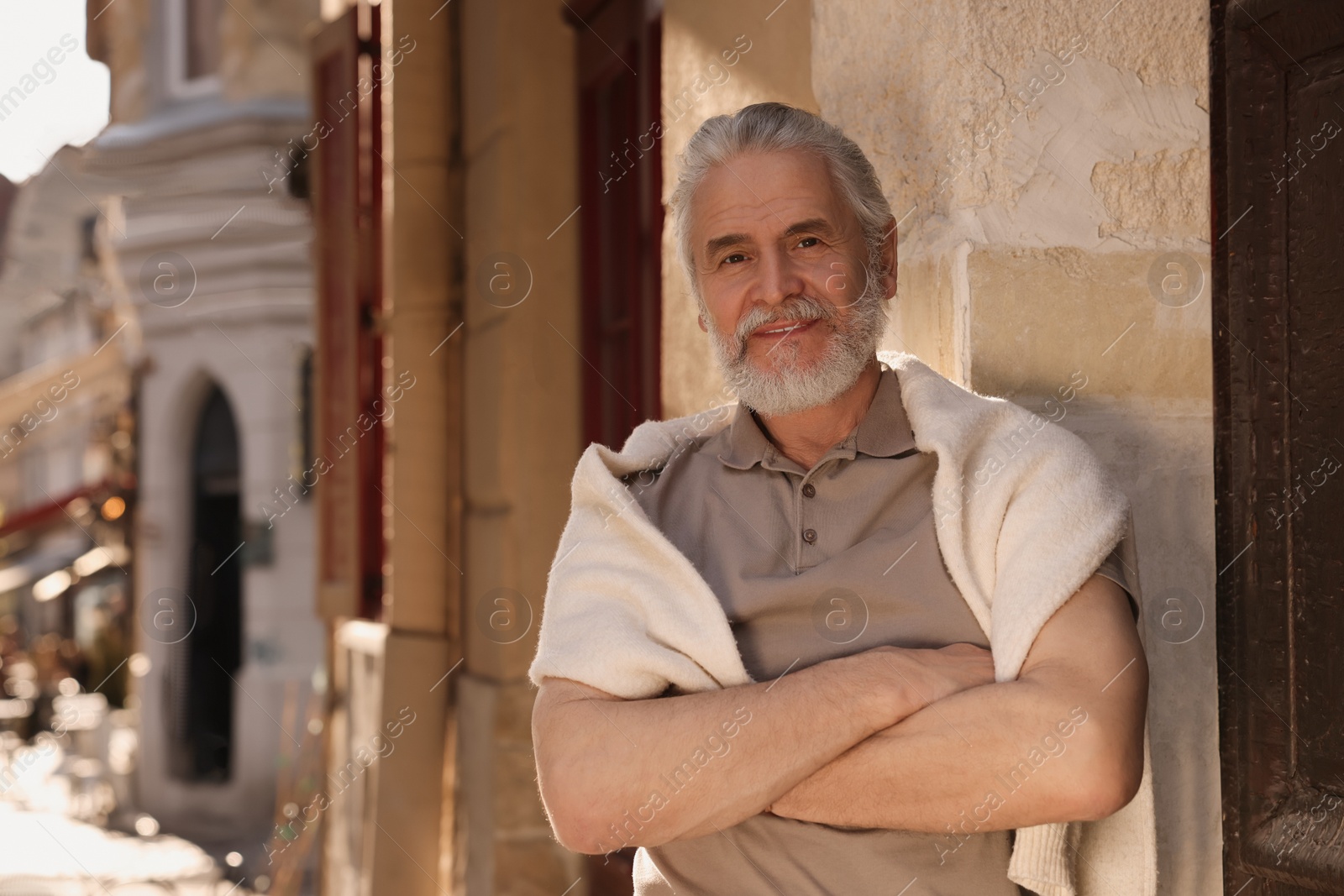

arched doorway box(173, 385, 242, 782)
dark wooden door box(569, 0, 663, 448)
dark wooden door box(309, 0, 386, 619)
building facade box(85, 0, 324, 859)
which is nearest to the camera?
dark wooden door box(569, 0, 663, 448)

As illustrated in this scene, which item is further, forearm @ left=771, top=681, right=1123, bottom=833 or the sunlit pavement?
the sunlit pavement

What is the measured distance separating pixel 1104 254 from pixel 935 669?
818 millimetres

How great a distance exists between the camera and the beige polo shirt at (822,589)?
1546 mm

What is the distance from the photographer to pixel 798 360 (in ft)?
5.74

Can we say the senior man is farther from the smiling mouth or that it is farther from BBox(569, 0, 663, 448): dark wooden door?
BBox(569, 0, 663, 448): dark wooden door

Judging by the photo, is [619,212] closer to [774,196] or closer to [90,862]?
[774,196]

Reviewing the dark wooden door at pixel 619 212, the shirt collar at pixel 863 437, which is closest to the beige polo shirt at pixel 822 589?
the shirt collar at pixel 863 437

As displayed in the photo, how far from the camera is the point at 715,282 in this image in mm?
1834

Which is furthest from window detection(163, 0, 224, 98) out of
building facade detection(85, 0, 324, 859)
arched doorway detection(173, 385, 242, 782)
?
arched doorway detection(173, 385, 242, 782)

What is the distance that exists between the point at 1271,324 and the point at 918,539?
68cm

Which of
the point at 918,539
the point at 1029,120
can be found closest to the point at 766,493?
the point at 918,539

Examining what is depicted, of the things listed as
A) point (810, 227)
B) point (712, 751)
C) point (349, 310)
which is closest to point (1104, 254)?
point (810, 227)

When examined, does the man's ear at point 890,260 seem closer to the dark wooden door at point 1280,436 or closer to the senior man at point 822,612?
the senior man at point 822,612

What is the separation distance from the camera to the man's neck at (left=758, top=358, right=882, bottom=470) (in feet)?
5.85
